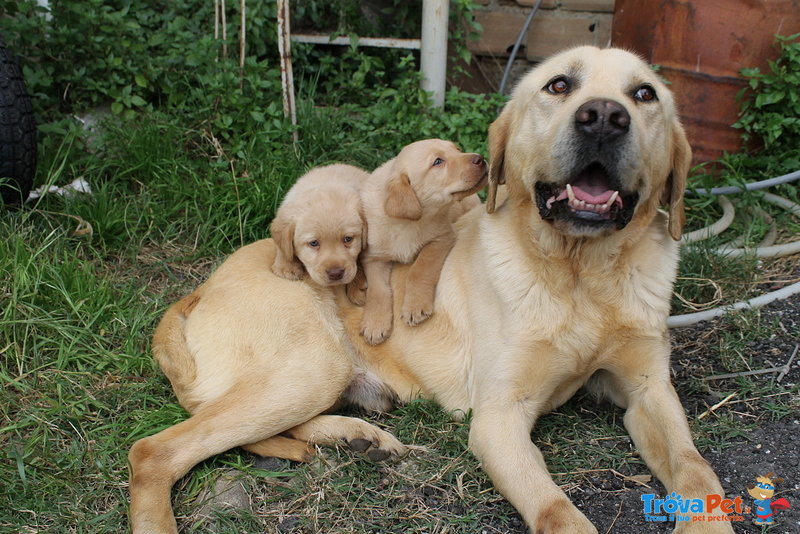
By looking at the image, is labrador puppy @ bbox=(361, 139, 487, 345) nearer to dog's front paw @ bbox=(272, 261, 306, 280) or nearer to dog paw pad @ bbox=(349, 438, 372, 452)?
dog's front paw @ bbox=(272, 261, 306, 280)

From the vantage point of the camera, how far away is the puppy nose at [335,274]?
325 centimetres

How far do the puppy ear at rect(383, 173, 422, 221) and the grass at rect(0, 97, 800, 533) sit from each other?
2.63 feet

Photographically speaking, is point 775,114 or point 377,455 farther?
point 775,114

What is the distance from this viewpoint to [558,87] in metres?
2.86

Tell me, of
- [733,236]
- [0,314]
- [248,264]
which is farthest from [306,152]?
[733,236]

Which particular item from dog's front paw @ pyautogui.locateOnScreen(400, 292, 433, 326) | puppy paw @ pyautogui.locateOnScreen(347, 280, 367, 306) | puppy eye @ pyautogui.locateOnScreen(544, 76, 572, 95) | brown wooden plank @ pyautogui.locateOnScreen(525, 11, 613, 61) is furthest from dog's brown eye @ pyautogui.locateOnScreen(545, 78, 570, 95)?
brown wooden plank @ pyautogui.locateOnScreen(525, 11, 613, 61)

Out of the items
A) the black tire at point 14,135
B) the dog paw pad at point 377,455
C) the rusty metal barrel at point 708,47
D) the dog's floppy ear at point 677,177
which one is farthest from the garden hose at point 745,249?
the black tire at point 14,135

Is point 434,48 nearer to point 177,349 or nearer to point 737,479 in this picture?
point 177,349

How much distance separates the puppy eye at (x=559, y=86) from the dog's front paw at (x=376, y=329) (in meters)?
1.15

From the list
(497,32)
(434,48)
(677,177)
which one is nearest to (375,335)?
(677,177)

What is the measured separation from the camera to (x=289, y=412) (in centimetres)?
301

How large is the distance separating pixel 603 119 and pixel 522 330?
83cm

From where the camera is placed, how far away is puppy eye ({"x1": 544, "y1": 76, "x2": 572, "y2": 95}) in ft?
9.34

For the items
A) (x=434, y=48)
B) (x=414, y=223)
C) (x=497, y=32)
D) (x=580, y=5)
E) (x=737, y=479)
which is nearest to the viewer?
(x=737, y=479)
